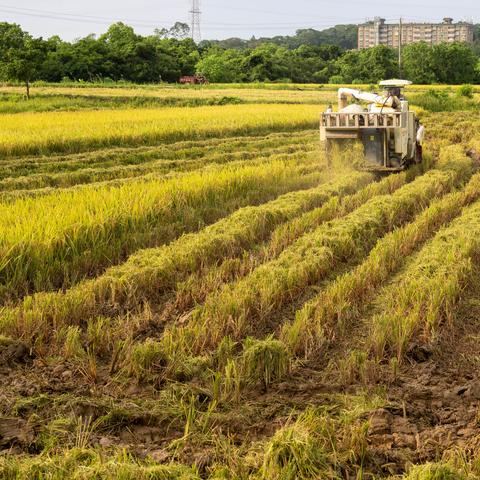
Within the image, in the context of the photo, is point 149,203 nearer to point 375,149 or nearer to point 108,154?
point 375,149

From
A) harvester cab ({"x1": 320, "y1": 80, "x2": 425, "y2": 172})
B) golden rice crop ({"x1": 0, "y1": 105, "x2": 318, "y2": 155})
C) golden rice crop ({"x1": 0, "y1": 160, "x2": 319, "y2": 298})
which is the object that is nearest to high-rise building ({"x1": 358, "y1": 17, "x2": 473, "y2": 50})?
golden rice crop ({"x1": 0, "y1": 105, "x2": 318, "y2": 155})

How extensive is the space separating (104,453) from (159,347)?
130 cm

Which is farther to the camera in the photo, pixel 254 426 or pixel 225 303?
pixel 225 303

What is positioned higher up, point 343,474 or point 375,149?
point 375,149

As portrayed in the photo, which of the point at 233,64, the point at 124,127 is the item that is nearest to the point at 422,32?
the point at 233,64

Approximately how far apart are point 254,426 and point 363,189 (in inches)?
286

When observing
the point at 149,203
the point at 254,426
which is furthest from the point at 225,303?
the point at 149,203

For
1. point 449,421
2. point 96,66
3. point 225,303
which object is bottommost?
point 449,421

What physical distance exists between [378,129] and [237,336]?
758cm

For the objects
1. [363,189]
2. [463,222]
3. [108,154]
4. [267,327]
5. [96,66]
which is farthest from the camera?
[96,66]

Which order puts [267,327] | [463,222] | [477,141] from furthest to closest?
[477,141] < [463,222] < [267,327]

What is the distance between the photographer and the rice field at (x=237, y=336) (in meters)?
3.41

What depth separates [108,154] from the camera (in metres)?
15.4

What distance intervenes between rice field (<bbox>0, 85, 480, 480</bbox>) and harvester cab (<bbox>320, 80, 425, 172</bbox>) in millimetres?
1725
